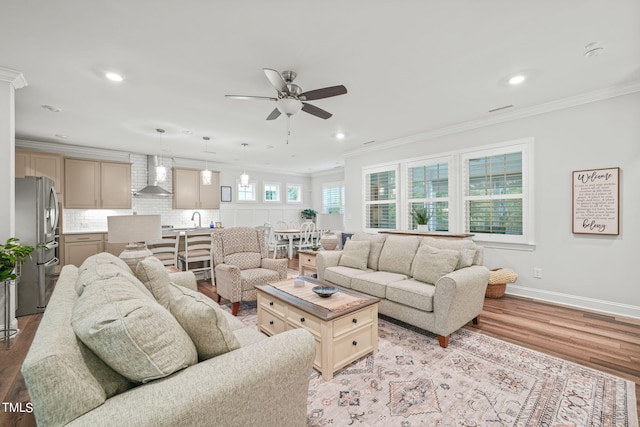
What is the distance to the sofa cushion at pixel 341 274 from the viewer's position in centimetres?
344

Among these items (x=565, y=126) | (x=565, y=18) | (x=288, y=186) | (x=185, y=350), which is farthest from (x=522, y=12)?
(x=288, y=186)

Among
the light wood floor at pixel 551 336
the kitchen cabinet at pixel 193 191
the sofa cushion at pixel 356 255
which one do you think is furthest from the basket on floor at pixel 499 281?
the kitchen cabinet at pixel 193 191

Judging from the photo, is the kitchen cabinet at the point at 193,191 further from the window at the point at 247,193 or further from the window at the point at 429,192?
the window at the point at 429,192

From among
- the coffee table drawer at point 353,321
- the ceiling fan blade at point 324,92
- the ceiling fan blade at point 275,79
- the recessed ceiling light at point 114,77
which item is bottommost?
the coffee table drawer at point 353,321

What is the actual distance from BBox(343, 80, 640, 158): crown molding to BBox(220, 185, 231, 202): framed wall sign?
182 inches

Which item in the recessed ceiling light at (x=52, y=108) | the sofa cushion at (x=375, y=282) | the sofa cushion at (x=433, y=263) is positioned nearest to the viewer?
the sofa cushion at (x=433, y=263)

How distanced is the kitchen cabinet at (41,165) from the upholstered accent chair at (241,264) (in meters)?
3.91

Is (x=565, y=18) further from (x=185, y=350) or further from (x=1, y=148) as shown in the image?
(x=1, y=148)

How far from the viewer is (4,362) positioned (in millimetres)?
2416

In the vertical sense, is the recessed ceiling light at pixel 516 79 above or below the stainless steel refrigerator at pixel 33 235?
above

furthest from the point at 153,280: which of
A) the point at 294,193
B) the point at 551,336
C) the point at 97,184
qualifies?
the point at 294,193

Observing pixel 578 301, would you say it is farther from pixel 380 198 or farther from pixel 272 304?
pixel 272 304

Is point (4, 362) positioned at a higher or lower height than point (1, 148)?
lower

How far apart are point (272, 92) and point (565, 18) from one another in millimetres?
2726
